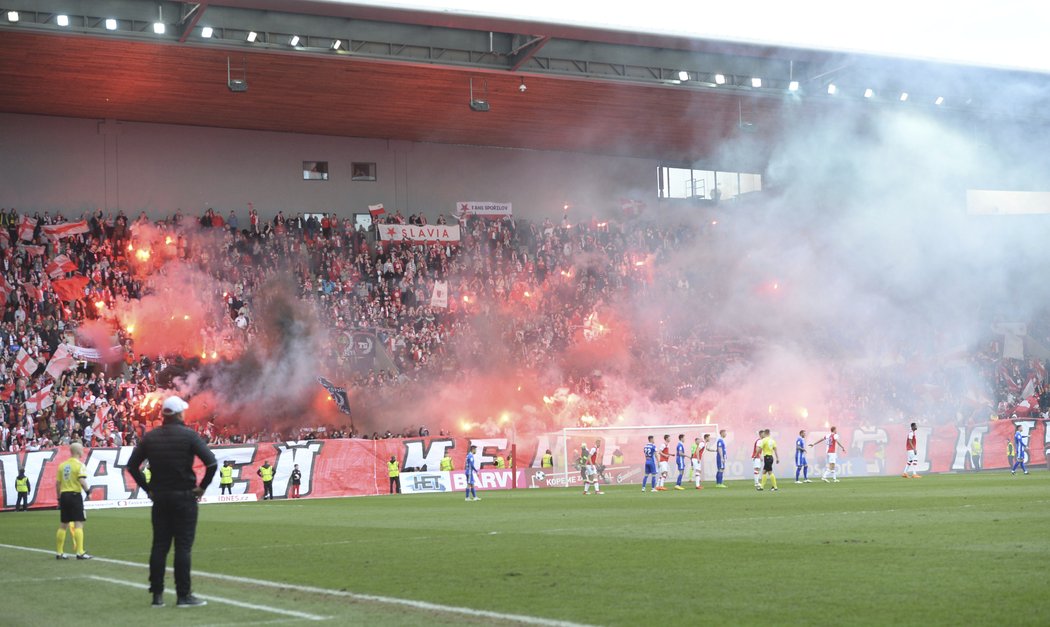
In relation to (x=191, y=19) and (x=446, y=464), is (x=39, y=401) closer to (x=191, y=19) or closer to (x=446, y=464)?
(x=191, y=19)

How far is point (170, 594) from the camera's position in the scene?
450 inches

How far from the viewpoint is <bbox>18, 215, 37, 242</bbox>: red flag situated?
139 feet

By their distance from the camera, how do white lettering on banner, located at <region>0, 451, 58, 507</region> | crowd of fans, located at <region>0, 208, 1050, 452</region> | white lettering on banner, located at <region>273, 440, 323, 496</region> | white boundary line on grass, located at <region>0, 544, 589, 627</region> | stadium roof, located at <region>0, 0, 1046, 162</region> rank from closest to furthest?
white boundary line on grass, located at <region>0, 544, 589, 627</region> < white lettering on banner, located at <region>0, 451, 58, 507</region> < stadium roof, located at <region>0, 0, 1046, 162</region> < white lettering on banner, located at <region>273, 440, 323, 496</region> < crowd of fans, located at <region>0, 208, 1050, 452</region>

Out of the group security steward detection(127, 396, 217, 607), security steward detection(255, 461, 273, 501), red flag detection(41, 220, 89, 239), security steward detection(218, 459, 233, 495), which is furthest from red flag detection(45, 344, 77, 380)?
security steward detection(127, 396, 217, 607)

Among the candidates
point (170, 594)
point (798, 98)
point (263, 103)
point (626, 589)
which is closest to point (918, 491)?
point (626, 589)

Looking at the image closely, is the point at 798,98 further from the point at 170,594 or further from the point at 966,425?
the point at 170,594

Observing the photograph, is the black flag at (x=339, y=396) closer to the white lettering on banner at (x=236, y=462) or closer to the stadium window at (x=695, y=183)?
the white lettering on banner at (x=236, y=462)

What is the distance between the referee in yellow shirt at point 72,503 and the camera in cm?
1639

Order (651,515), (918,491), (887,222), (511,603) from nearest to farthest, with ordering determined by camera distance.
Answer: (511,603) → (651,515) → (918,491) → (887,222)

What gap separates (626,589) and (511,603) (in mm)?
1174

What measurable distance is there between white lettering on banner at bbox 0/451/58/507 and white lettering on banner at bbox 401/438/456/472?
453 inches

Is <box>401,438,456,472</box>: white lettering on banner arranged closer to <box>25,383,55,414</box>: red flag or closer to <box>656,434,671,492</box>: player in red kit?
<box>656,434,671,492</box>: player in red kit

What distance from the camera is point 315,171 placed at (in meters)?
51.8

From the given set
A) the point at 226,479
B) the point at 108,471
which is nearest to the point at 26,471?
the point at 108,471
